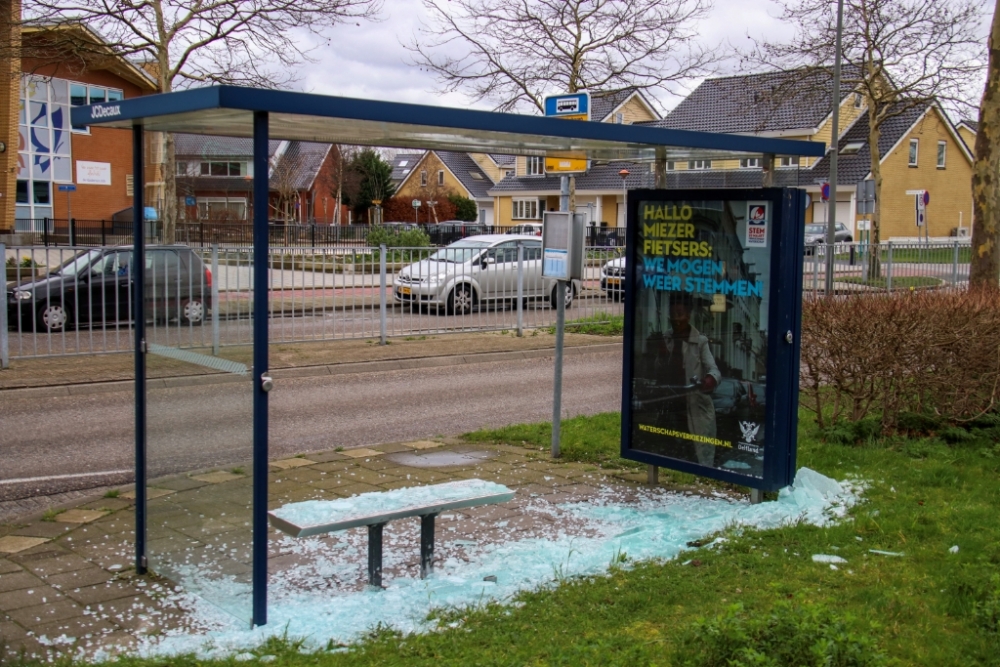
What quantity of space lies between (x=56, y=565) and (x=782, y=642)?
3793mm

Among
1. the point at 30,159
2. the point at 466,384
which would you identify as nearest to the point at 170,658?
the point at 466,384

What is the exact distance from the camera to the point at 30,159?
139ft

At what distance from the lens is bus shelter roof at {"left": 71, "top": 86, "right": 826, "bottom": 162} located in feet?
13.6

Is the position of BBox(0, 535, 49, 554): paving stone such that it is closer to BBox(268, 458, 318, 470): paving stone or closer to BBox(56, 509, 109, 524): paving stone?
BBox(56, 509, 109, 524): paving stone

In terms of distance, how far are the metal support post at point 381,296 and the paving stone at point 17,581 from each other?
10259 millimetres

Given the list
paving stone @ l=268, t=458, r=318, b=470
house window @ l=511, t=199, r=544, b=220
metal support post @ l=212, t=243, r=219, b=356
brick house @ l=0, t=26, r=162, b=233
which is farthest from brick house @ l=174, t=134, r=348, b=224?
house window @ l=511, t=199, r=544, b=220

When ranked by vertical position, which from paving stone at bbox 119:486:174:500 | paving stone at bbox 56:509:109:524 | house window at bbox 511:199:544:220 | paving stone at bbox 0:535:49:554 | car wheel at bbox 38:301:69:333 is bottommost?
paving stone at bbox 0:535:49:554

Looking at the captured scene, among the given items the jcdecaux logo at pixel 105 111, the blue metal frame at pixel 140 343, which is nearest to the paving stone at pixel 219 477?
the blue metal frame at pixel 140 343

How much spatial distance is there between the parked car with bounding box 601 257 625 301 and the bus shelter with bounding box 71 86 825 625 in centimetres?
1259

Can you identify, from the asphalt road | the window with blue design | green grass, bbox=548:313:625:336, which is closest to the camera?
the asphalt road

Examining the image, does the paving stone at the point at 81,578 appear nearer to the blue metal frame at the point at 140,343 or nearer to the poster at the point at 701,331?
the blue metal frame at the point at 140,343

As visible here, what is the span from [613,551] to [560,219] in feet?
9.64

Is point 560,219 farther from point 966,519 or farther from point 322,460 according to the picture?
point 966,519

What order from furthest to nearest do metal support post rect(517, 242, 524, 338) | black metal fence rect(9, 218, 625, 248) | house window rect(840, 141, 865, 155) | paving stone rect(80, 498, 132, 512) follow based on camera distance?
house window rect(840, 141, 865, 155)
black metal fence rect(9, 218, 625, 248)
metal support post rect(517, 242, 524, 338)
paving stone rect(80, 498, 132, 512)
